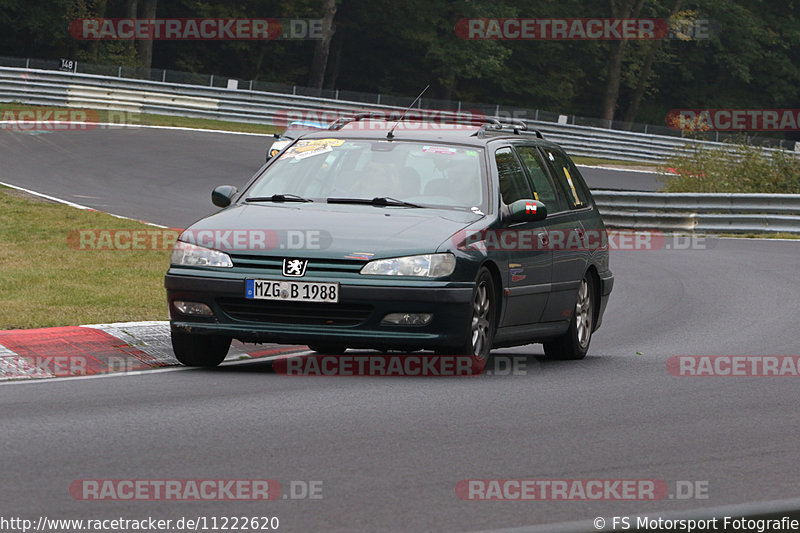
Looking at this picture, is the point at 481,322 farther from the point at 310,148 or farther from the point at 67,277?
the point at 67,277

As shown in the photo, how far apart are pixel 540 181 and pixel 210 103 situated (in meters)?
36.3

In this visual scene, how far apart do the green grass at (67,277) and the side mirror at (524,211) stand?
3.17 metres

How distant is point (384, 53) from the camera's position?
71.1 meters

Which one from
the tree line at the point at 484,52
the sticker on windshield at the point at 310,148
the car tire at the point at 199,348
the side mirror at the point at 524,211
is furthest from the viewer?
the tree line at the point at 484,52

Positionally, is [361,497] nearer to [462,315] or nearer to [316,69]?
[462,315]

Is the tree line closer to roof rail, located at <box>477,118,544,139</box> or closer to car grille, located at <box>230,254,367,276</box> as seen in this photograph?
roof rail, located at <box>477,118,544,139</box>

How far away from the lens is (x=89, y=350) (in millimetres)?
9797

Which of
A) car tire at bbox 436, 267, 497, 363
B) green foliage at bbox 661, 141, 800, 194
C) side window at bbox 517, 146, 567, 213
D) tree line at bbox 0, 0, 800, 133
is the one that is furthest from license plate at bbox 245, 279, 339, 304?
tree line at bbox 0, 0, 800, 133

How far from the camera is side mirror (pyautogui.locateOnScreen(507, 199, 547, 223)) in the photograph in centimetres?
1009

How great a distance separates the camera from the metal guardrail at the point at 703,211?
2605 centimetres

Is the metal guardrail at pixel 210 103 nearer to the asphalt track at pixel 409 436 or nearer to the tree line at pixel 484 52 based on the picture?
the tree line at pixel 484 52

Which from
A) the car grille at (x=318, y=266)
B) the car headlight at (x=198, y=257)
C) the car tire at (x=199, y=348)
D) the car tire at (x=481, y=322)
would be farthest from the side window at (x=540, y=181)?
the car headlight at (x=198, y=257)

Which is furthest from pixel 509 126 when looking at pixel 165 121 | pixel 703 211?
pixel 165 121

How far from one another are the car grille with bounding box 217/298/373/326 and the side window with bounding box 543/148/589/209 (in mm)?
3222
